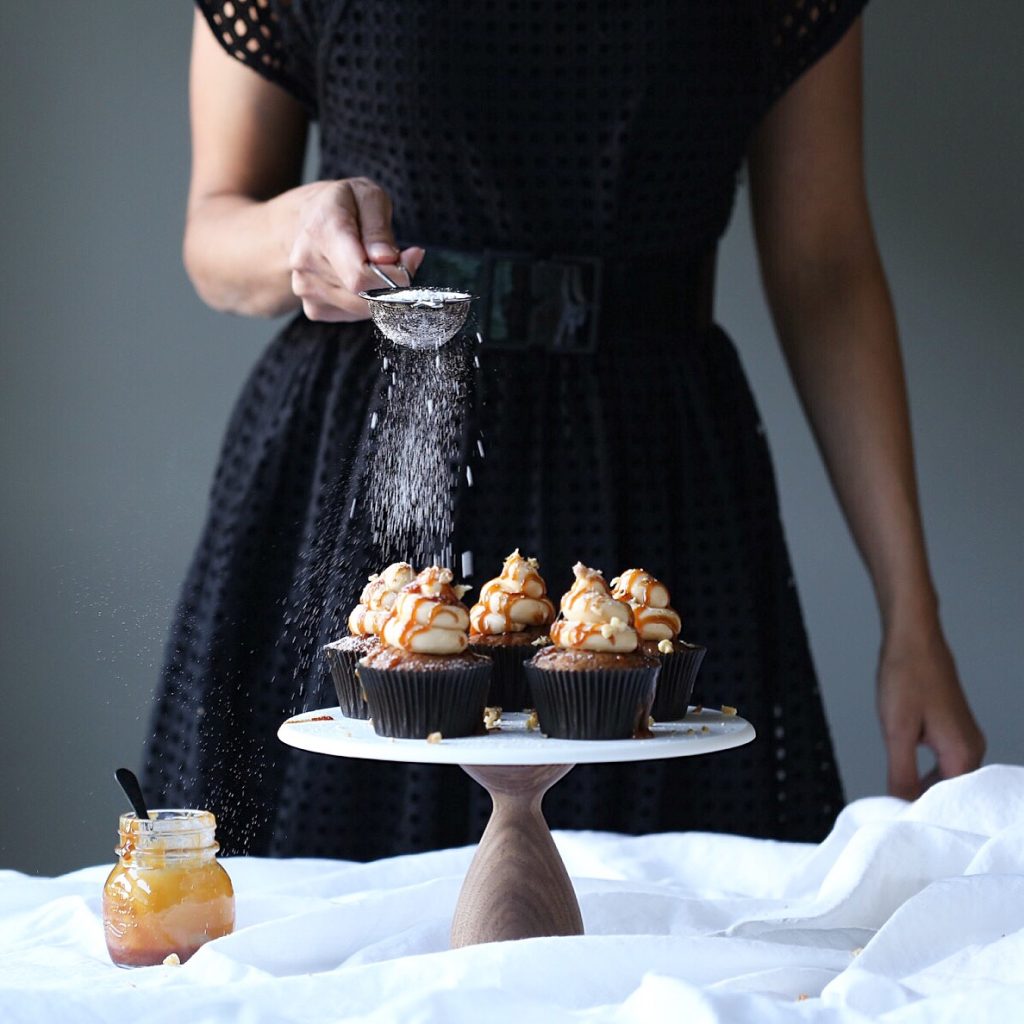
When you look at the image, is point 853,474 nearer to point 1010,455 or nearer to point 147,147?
point 1010,455

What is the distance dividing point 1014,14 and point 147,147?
4.53 ft

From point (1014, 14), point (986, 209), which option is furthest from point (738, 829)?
point (1014, 14)

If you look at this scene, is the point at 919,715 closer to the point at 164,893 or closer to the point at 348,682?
the point at 348,682

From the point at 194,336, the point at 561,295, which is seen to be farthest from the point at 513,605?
the point at 194,336

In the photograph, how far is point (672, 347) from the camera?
1.61 metres

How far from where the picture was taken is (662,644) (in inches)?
43.9

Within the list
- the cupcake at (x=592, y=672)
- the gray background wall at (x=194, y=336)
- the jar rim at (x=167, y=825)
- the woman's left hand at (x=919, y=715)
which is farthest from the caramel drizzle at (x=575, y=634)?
the gray background wall at (x=194, y=336)

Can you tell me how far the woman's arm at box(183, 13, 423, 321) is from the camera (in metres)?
1.19

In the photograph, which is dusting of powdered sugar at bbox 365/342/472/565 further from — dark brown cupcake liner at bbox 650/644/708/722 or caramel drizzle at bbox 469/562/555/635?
dark brown cupcake liner at bbox 650/644/708/722

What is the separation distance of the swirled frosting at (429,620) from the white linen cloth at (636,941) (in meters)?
0.18

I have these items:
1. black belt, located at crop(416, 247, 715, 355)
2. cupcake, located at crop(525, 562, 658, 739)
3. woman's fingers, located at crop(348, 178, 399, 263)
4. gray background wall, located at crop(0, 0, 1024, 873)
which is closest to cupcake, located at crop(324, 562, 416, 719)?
cupcake, located at crop(525, 562, 658, 739)

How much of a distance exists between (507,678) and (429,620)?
12cm

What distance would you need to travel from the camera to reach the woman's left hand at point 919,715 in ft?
5.18

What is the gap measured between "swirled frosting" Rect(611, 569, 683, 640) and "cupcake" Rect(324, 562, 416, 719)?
0.17 metres
